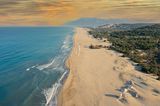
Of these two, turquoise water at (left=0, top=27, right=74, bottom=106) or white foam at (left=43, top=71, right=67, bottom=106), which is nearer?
white foam at (left=43, top=71, right=67, bottom=106)

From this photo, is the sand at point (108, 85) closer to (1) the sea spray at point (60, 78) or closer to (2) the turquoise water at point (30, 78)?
(1) the sea spray at point (60, 78)

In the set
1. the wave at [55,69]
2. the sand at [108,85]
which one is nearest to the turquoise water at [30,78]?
the wave at [55,69]

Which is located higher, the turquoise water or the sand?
the sand

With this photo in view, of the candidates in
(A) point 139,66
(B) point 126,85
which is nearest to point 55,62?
(A) point 139,66

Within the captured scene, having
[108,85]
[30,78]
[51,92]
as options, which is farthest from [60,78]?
[108,85]

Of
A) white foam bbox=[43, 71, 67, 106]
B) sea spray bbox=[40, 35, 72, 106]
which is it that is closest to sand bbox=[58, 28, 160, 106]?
sea spray bbox=[40, 35, 72, 106]

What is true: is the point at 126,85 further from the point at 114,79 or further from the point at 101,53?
the point at 101,53

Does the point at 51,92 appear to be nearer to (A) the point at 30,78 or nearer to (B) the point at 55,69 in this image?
(A) the point at 30,78

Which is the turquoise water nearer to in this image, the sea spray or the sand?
the sea spray

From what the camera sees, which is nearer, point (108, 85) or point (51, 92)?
point (51, 92)
